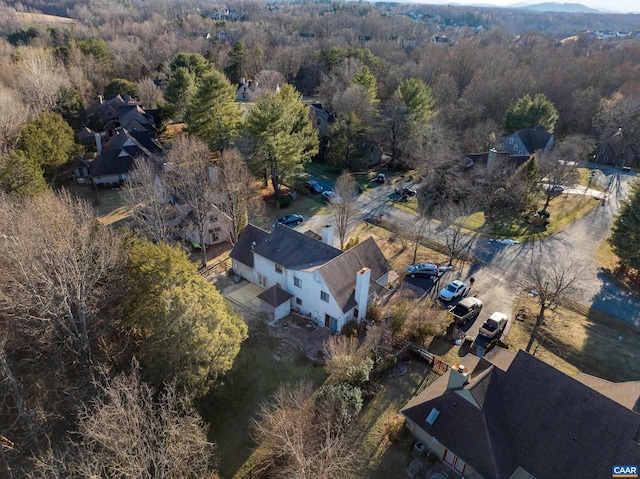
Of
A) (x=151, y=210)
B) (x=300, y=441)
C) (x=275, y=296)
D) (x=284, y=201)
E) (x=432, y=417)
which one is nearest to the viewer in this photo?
(x=300, y=441)

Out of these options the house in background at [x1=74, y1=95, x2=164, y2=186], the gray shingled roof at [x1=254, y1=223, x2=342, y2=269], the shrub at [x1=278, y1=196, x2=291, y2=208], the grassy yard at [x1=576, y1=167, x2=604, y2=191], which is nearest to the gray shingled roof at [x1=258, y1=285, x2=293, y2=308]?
the gray shingled roof at [x1=254, y1=223, x2=342, y2=269]

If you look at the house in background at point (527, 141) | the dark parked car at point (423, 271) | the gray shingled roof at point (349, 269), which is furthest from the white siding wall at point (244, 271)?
the house in background at point (527, 141)

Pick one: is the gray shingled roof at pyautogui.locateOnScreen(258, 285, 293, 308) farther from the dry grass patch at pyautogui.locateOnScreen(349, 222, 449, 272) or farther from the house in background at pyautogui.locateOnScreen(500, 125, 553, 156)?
the house in background at pyautogui.locateOnScreen(500, 125, 553, 156)

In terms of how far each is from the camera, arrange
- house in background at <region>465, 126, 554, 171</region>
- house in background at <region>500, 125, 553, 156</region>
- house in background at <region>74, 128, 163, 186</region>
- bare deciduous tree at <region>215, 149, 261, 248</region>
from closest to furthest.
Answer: bare deciduous tree at <region>215, 149, 261, 248</region>, house in background at <region>74, 128, 163, 186</region>, house in background at <region>465, 126, 554, 171</region>, house in background at <region>500, 125, 553, 156</region>

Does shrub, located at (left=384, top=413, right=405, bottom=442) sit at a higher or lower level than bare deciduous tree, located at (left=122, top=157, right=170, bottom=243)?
lower

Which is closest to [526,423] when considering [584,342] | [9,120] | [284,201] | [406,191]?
[584,342]

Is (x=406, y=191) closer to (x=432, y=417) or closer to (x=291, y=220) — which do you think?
(x=291, y=220)

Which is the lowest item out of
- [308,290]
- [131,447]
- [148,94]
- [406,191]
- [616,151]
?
[406,191]
